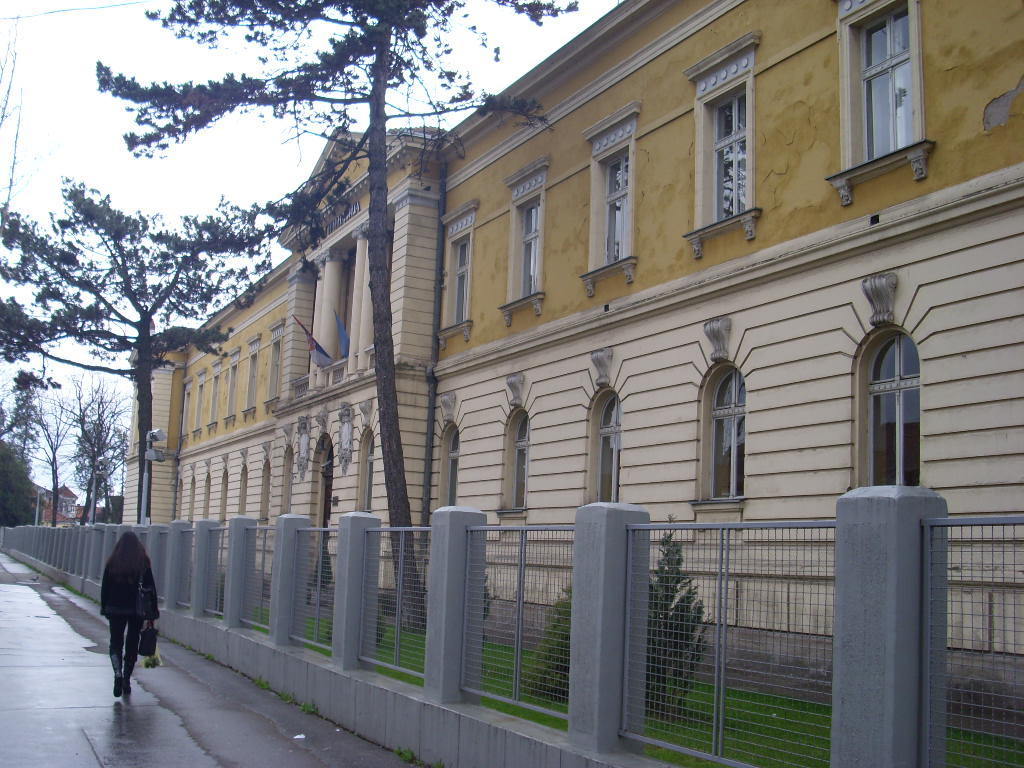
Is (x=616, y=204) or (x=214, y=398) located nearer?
(x=616, y=204)

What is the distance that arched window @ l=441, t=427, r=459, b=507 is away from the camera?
26438 mm

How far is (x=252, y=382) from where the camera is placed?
46.7 meters

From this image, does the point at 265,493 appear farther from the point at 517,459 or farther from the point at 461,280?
the point at 517,459

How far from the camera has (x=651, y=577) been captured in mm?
7090

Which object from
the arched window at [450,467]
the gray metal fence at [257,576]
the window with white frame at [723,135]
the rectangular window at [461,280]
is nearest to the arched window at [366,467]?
the arched window at [450,467]

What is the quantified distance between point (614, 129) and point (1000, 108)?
342 inches

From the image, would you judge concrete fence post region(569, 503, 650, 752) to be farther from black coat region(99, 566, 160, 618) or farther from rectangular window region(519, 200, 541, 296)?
rectangular window region(519, 200, 541, 296)

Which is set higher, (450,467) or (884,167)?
(884,167)

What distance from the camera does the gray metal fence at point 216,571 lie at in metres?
17.0

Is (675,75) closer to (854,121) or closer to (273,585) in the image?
(854,121)

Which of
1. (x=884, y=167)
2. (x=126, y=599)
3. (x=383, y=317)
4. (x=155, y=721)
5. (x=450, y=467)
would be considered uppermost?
(x=884, y=167)

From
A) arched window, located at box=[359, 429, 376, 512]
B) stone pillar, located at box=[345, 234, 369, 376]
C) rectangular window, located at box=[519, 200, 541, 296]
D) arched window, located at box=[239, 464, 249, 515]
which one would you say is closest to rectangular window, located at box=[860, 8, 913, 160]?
rectangular window, located at box=[519, 200, 541, 296]

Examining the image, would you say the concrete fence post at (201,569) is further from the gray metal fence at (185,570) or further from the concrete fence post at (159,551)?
the concrete fence post at (159,551)

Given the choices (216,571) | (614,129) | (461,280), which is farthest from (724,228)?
(461,280)
